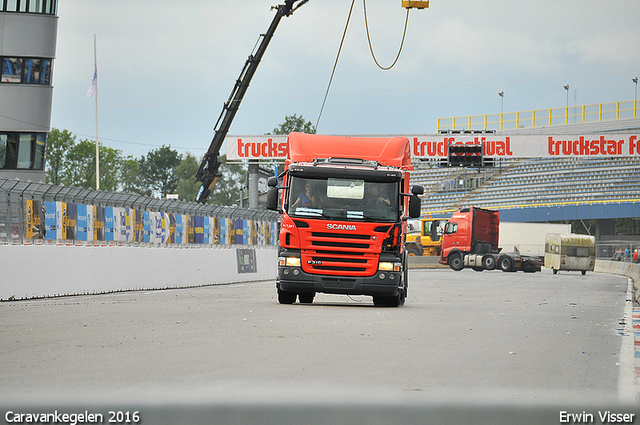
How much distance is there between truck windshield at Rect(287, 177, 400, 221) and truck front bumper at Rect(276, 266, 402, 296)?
107 cm

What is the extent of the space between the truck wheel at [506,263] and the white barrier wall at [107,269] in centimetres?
2435

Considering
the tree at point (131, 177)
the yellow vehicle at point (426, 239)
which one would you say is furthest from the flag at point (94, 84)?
the tree at point (131, 177)

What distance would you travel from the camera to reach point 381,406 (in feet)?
17.4

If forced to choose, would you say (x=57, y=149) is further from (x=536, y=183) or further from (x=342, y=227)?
(x=342, y=227)

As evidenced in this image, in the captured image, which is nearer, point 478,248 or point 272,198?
point 272,198

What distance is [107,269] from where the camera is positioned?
20.3 m

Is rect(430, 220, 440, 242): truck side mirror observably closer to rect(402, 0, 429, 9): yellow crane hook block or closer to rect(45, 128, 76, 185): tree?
rect(402, 0, 429, 9): yellow crane hook block

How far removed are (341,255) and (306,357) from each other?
304 inches

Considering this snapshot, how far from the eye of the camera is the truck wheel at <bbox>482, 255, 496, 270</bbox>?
5003 cm

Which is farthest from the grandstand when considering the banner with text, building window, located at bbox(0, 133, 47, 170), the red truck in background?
building window, located at bbox(0, 133, 47, 170)

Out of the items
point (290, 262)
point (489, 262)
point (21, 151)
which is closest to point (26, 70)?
point (21, 151)

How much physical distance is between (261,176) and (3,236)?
4122cm

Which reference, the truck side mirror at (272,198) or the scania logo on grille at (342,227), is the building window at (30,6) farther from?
the scania logo on grille at (342,227)

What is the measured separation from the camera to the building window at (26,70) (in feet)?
135
